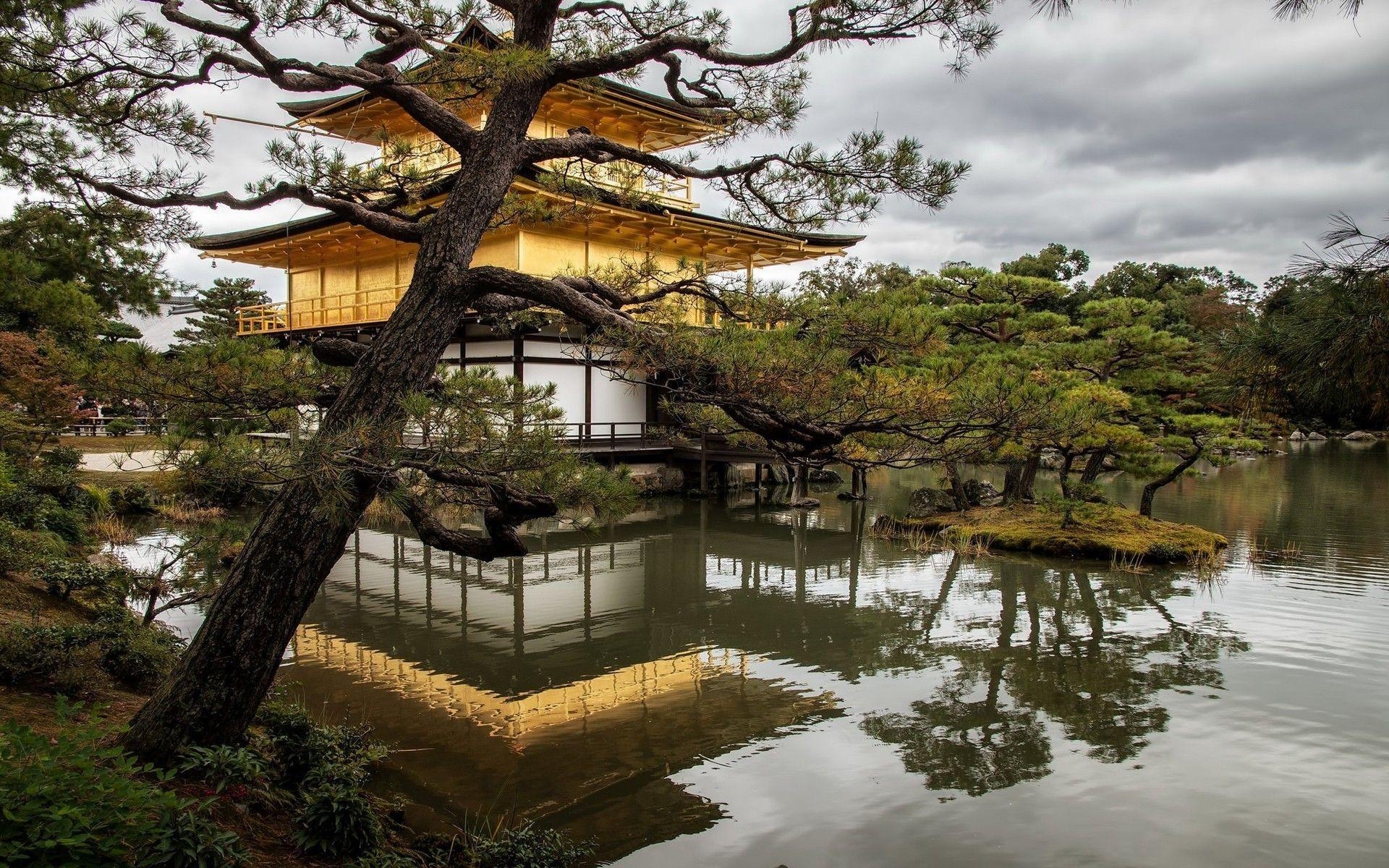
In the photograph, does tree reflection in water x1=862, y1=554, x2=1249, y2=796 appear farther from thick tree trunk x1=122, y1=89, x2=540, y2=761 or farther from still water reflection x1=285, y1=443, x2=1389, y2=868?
thick tree trunk x1=122, y1=89, x2=540, y2=761

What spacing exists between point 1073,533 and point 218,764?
1257 cm

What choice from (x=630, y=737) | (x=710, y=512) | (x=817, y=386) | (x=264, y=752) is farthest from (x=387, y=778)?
(x=710, y=512)

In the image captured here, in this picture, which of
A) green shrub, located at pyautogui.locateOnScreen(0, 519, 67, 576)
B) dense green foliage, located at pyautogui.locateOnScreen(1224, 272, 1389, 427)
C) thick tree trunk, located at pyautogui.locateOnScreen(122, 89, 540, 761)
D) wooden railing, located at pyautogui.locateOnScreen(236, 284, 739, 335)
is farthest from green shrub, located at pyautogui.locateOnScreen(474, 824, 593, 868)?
wooden railing, located at pyautogui.locateOnScreen(236, 284, 739, 335)

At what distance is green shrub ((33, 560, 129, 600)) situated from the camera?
741 cm

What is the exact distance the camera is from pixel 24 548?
8.10 m

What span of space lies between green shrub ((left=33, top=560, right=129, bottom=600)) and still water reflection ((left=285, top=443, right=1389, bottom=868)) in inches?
67.2

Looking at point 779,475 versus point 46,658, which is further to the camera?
point 779,475

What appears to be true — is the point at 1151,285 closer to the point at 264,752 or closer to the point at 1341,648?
the point at 1341,648

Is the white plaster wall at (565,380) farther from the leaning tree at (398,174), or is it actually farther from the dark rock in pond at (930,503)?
the leaning tree at (398,174)

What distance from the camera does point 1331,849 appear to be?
4.82 metres

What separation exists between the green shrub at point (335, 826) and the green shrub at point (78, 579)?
4.66 meters

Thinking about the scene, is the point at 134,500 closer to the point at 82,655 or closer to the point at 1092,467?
the point at 82,655

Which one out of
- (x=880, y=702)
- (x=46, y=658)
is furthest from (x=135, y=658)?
(x=880, y=702)

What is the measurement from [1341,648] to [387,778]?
8.97 m
